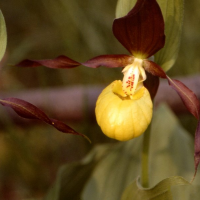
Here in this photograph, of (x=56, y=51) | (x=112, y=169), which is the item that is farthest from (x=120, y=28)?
(x=56, y=51)

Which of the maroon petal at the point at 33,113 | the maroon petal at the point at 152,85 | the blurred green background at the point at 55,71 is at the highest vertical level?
the maroon petal at the point at 152,85

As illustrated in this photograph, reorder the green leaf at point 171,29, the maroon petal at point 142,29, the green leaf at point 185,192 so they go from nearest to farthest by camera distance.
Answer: the maroon petal at point 142,29
the green leaf at point 171,29
the green leaf at point 185,192

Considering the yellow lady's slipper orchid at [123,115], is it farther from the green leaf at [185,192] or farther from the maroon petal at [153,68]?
the green leaf at [185,192]

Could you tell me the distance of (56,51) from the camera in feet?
6.93

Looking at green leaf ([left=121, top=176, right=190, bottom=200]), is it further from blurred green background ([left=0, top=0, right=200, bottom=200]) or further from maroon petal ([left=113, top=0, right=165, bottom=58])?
blurred green background ([left=0, top=0, right=200, bottom=200])

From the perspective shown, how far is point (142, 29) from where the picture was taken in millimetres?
762

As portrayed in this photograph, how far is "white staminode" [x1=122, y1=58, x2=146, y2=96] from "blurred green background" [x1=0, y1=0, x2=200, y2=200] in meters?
0.59

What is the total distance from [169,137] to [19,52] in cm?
82

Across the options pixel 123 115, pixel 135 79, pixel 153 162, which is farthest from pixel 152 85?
pixel 153 162

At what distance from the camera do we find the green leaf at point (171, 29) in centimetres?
79

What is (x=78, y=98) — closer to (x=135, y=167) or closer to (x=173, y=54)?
(x=135, y=167)

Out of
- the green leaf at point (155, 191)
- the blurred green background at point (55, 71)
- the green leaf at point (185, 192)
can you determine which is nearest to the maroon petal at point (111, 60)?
the green leaf at point (155, 191)

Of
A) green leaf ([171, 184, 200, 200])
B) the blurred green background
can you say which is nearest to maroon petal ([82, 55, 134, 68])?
green leaf ([171, 184, 200, 200])

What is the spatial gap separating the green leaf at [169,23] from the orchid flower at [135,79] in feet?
0.14
